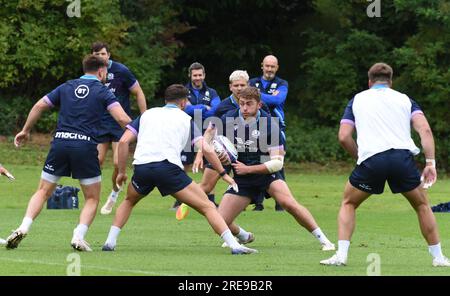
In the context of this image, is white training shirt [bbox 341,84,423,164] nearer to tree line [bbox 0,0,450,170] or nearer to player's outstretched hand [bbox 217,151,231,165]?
player's outstretched hand [bbox 217,151,231,165]

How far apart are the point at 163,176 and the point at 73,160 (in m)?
1.11

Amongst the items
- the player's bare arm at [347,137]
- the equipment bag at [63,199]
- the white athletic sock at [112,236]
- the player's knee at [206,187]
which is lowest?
the equipment bag at [63,199]

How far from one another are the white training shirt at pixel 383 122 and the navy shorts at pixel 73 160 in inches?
124

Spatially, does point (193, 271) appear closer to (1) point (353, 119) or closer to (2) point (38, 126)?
(1) point (353, 119)

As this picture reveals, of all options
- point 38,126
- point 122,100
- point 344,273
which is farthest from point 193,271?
point 38,126

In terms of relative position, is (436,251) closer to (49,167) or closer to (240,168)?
(240,168)

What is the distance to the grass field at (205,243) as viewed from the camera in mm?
12617

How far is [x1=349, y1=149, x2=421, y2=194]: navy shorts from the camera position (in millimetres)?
12695

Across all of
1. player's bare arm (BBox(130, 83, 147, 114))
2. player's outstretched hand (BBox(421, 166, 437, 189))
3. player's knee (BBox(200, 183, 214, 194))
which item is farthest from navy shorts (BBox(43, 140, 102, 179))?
player's bare arm (BBox(130, 83, 147, 114))

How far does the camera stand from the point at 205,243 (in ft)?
51.6

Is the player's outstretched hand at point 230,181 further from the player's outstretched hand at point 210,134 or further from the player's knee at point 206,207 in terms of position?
the player's outstretched hand at point 210,134

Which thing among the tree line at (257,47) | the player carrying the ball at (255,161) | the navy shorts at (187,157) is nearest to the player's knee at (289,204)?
the player carrying the ball at (255,161)

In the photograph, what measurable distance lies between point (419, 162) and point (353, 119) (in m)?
20.7

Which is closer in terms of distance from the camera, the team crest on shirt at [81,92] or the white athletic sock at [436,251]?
the white athletic sock at [436,251]
